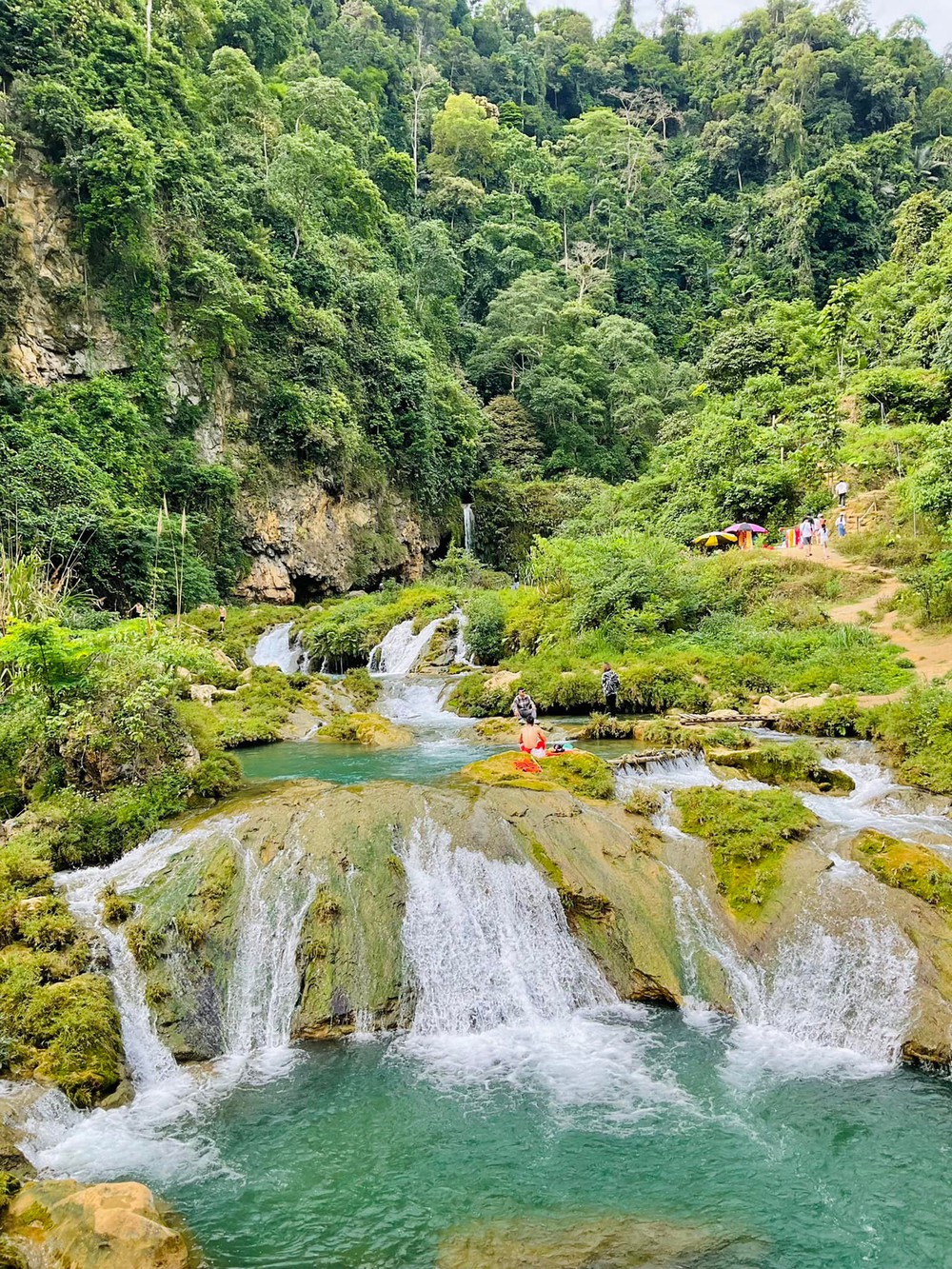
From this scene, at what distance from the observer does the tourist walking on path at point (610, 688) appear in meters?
17.3

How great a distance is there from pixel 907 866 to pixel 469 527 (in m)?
32.5

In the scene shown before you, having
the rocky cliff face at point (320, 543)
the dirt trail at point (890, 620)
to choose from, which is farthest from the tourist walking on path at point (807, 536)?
the rocky cliff face at point (320, 543)

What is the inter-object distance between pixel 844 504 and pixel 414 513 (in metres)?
18.6

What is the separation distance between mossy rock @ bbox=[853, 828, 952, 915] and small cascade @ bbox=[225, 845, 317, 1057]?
6.09 m

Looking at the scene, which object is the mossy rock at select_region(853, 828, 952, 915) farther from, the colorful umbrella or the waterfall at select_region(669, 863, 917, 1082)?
the colorful umbrella

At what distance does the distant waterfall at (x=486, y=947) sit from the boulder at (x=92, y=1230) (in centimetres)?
333

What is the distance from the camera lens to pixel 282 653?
25.0m

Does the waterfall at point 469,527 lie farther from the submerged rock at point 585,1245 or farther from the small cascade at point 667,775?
the submerged rock at point 585,1245

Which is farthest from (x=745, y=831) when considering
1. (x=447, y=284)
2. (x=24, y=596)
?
(x=447, y=284)

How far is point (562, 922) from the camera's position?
862 centimetres

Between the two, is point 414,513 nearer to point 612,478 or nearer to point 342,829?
point 612,478

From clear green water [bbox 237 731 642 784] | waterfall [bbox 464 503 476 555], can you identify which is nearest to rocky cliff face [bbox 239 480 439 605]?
waterfall [bbox 464 503 476 555]

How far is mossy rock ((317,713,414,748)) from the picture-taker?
53.8 ft

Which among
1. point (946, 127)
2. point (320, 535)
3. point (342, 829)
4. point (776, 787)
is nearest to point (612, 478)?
point (320, 535)
